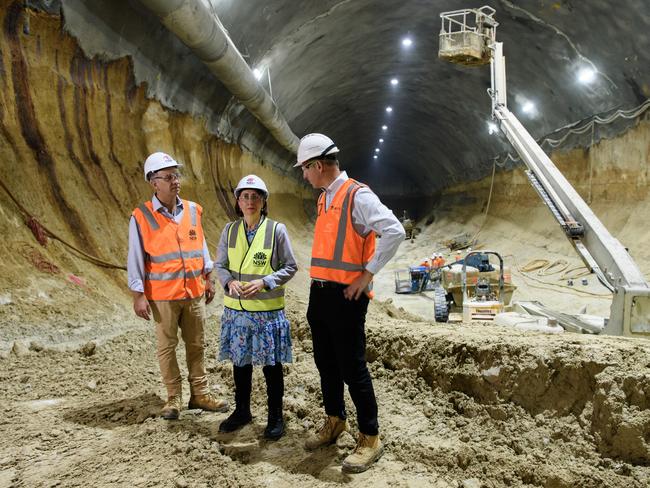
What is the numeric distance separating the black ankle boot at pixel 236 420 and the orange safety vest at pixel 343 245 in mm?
1218

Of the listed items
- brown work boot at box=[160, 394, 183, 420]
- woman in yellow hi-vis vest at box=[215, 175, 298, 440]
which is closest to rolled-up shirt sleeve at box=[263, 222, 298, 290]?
woman in yellow hi-vis vest at box=[215, 175, 298, 440]

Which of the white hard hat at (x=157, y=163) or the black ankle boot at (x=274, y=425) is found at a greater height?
the white hard hat at (x=157, y=163)

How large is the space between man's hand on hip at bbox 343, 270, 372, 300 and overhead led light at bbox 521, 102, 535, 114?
543 inches

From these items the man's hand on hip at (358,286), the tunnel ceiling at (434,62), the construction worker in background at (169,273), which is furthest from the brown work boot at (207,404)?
the tunnel ceiling at (434,62)

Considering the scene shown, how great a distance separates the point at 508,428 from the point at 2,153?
6.03m

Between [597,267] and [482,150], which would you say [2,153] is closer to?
[597,267]

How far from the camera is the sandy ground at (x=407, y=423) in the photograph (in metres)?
2.62

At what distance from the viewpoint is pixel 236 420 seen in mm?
3232

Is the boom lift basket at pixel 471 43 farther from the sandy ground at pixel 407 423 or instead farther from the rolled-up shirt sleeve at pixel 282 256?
the rolled-up shirt sleeve at pixel 282 256

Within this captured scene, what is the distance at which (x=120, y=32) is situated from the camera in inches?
267

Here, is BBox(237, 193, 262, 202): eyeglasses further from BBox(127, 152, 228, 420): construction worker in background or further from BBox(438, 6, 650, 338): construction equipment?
BBox(438, 6, 650, 338): construction equipment

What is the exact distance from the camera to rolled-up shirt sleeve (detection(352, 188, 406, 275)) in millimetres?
2555

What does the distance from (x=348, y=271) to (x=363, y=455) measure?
3.66 feet

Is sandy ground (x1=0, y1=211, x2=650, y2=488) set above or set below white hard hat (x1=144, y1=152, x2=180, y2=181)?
below
